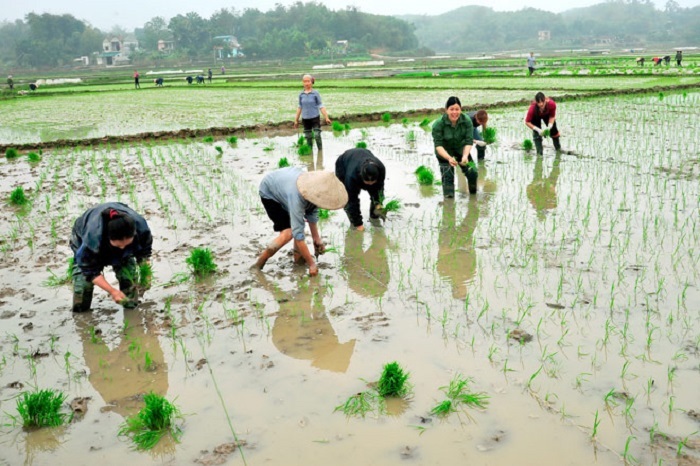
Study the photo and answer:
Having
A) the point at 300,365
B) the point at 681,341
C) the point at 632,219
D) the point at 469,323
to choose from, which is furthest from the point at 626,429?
the point at 632,219

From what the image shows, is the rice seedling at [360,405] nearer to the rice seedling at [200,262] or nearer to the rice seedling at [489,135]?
the rice seedling at [200,262]

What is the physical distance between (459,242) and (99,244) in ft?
10.1

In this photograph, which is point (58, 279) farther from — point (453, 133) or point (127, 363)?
point (453, 133)

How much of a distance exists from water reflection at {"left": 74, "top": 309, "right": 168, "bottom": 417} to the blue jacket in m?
0.42

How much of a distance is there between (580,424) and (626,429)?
19 cm

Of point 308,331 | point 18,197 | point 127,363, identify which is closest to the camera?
point 127,363

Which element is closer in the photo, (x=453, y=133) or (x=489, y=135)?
(x=453, y=133)

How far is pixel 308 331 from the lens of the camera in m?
3.94

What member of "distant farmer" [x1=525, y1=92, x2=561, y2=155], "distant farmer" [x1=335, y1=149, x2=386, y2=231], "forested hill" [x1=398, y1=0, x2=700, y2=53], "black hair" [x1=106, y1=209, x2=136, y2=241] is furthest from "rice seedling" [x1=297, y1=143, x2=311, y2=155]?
"forested hill" [x1=398, y1=0, x2=700, y2=53]

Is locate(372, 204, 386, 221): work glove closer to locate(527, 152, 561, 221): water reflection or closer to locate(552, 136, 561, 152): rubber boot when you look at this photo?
locate(527, 152, 561, 221): water reflection

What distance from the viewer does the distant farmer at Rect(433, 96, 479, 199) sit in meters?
6.86

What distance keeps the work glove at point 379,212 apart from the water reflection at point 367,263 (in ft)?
0.61

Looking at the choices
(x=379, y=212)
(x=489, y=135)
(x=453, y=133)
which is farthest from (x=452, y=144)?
(x=489, y=135)

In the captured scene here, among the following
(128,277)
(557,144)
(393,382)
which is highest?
(557,144)
